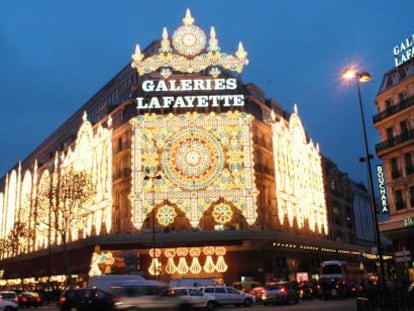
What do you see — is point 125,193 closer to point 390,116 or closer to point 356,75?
point 390,116

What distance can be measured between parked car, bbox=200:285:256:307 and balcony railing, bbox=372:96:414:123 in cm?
2334

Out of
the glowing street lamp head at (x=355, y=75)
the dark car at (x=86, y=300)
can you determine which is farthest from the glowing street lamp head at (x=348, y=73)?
the dark car at (x=86, y=300)

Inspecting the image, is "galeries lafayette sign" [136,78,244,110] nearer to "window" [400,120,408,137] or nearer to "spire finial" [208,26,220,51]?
"spire finial" [208,26,220,51]

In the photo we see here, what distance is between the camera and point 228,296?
118 ft

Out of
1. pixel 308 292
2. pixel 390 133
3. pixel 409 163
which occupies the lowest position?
pixel 308 292

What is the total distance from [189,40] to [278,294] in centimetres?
3501

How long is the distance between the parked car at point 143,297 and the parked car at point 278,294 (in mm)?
17135

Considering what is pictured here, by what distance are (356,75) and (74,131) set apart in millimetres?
68174

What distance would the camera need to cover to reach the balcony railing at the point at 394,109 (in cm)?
4732

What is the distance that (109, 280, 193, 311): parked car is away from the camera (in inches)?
789

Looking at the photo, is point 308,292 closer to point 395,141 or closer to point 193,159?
point 395,141

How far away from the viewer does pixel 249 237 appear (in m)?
54.1

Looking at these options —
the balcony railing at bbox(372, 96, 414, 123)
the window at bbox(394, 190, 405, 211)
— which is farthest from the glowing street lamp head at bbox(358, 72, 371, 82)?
the window at bbox(394, 190, 405, 211)

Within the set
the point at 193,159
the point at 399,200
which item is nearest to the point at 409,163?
the point at 399,200
